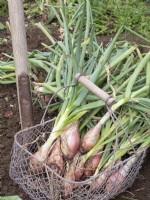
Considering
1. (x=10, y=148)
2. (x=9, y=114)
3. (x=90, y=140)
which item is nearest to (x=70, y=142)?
(x=90, y=140)

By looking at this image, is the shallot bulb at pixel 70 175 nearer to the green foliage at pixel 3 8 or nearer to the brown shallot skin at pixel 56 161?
the brown shallot skin at pixel 56 161

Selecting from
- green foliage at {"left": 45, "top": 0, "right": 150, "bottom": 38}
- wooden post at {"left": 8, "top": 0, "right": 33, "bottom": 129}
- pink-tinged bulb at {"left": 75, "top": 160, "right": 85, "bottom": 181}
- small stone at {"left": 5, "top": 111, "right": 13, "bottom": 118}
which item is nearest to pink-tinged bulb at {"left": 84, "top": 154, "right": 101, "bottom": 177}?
pink-tinged bulb at {"left": 75, "top": 160, "right": 85, "bottom": 181}

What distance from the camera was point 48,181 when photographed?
2.15m

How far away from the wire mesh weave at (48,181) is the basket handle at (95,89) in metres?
0.29

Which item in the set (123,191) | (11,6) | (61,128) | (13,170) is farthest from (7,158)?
(11,6)

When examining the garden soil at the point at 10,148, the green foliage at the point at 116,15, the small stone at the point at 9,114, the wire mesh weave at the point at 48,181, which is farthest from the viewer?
the green foliage at the point at 116,15

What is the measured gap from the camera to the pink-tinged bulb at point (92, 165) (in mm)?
2205

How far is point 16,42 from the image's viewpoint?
221cm

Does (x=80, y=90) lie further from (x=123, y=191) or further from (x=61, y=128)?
(x=123, y=191)

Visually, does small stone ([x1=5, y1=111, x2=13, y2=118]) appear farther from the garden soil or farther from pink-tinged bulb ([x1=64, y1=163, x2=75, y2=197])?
pink-tinged bulb ([x1=64, y1=163, x2=75, y2=197])

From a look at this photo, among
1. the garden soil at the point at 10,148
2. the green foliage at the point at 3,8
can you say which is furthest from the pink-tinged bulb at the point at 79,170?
the green foliage at the point at 3,8

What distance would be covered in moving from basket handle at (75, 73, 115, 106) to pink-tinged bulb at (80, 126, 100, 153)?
0.50ft

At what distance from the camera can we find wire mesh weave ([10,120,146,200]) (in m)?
2.11

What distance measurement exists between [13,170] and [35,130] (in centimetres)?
24
